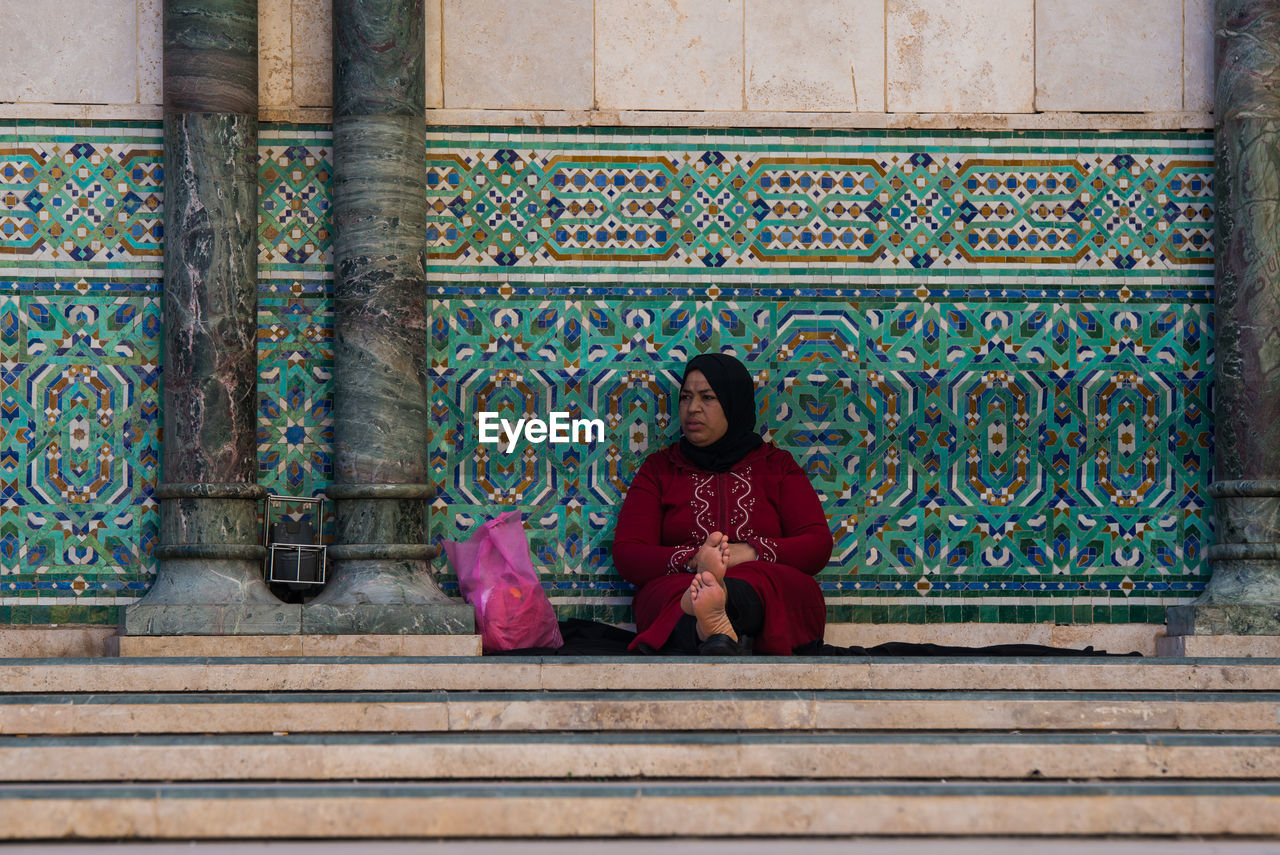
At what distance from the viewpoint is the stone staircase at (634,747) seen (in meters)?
3.65

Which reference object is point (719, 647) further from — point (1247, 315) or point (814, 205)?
point (1247, 315)

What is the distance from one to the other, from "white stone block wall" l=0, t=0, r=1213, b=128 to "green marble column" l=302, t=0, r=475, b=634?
27 centimetres


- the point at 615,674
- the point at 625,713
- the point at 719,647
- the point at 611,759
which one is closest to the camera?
the point at 611,759

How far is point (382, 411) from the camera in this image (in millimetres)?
6051

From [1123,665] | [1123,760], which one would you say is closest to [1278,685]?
[1123,665]

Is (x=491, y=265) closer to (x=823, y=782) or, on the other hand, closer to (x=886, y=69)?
(x=886, y=69)

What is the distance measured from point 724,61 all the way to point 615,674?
2.84 m

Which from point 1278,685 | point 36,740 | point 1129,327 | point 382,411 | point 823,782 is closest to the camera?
point 823,782

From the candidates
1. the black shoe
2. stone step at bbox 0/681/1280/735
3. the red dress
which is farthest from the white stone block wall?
stone step at bbox 0/681/1280/735

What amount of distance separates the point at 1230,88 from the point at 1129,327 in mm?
1076

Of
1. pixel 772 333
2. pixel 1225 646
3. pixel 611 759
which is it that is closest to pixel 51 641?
pixel 611 759

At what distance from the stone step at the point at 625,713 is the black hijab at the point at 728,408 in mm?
1651

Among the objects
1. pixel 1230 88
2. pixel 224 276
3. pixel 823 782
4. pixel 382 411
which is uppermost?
pixel 1230 88

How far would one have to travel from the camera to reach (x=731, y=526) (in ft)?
19.7
